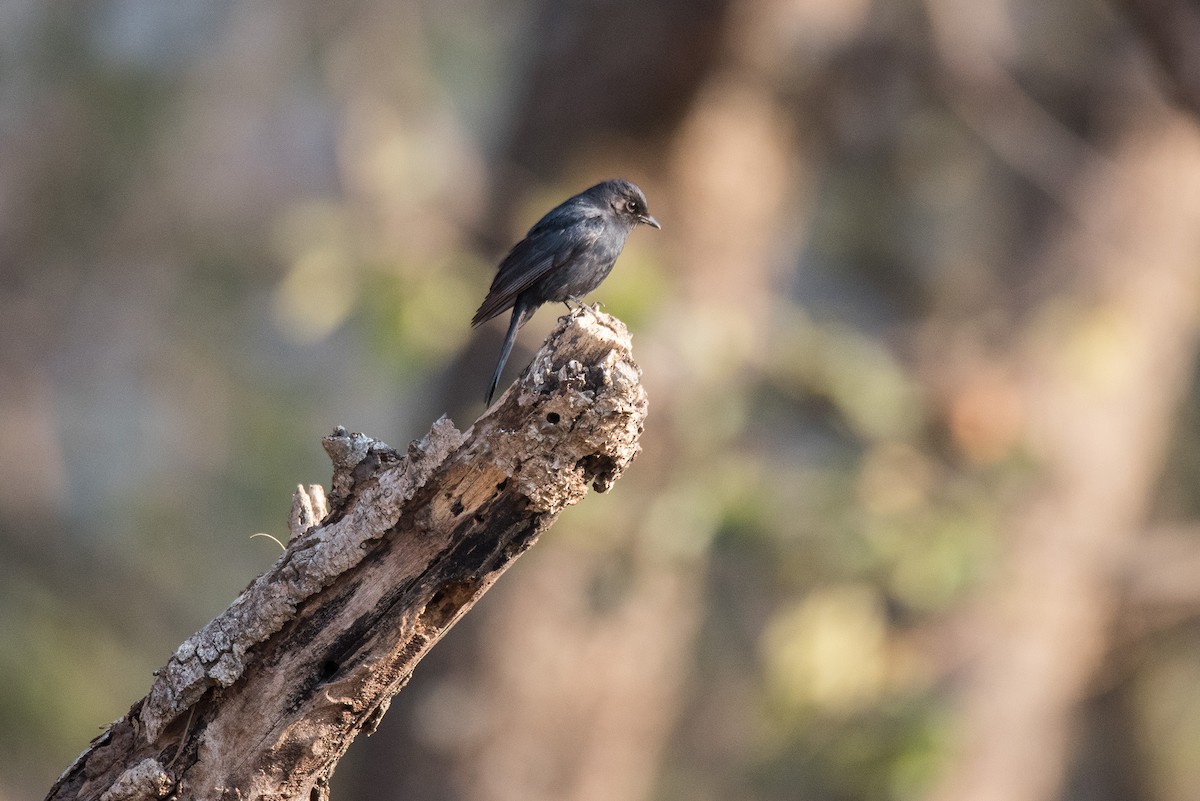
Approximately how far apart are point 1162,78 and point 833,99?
2514mm

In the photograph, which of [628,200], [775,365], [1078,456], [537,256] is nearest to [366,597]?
[537,256]

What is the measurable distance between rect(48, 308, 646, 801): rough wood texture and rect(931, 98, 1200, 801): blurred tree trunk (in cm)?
520

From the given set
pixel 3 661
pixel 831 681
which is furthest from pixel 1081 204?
pixel 3 661

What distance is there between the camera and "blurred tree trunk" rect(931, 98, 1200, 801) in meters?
7.46

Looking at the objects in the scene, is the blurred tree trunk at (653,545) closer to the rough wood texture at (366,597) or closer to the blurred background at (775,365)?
the blurred background at (775,365)

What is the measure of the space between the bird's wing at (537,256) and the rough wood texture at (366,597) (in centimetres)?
190

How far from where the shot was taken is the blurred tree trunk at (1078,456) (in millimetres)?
7457

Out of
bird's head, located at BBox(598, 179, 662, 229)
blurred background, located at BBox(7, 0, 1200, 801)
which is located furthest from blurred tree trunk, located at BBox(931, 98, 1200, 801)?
bird's head, located at BBox(598, 179, 662, 229)

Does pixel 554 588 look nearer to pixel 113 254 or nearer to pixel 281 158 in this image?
pixel 113 254

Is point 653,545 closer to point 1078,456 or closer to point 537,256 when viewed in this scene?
point 537,256

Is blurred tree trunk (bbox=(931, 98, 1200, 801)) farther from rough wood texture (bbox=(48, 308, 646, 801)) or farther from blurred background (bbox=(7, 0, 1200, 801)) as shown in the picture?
rough wood texture (bbox=(48, 308, 646, 801))

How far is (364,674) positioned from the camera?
2.58 m

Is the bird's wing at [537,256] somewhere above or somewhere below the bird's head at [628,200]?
below

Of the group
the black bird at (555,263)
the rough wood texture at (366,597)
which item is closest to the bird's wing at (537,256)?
the black bird at (555,263)
